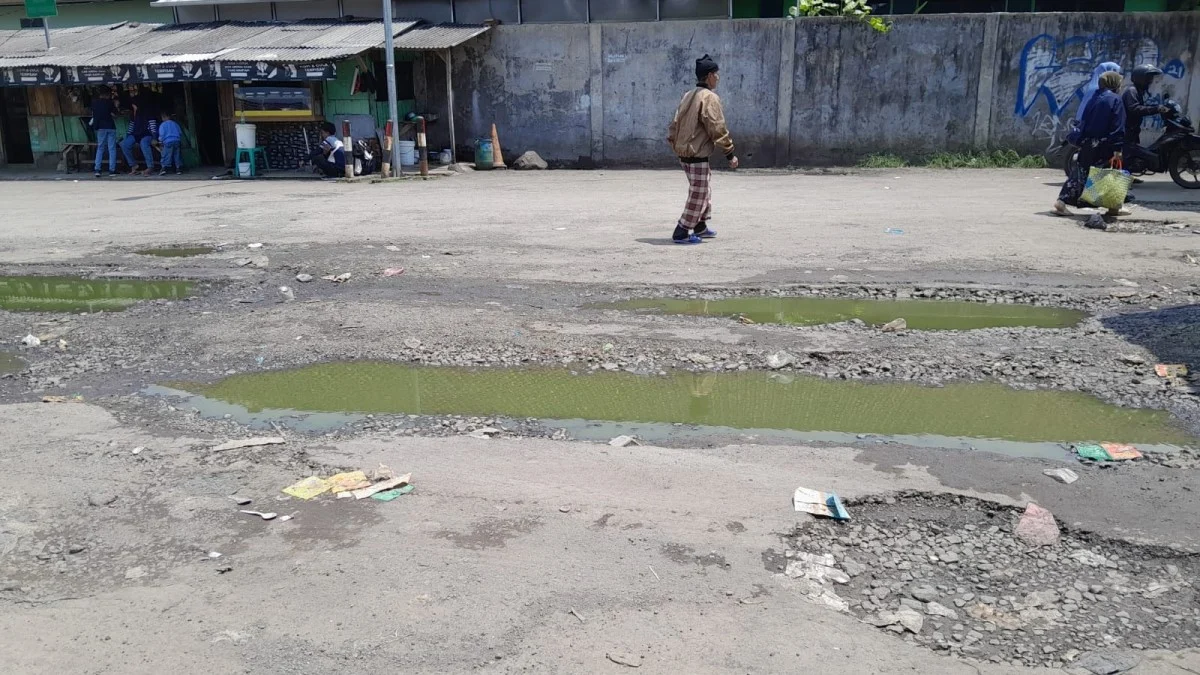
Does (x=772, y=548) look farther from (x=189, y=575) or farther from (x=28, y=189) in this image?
(x=28, y=189)

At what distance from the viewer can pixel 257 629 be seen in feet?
9.06

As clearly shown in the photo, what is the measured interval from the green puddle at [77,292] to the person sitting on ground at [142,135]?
11.1m

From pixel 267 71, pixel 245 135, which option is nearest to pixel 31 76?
pixel 245 135

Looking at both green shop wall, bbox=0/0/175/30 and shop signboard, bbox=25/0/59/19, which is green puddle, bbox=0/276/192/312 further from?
green shop wall, bbox=0/0/175/30

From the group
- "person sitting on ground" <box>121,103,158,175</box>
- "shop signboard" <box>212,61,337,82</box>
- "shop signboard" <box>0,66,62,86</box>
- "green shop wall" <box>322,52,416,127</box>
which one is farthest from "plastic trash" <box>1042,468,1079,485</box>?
"shop signboard" <box>0,66,62,86</box>

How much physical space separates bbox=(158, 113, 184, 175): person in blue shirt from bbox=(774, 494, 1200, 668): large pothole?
18127mm

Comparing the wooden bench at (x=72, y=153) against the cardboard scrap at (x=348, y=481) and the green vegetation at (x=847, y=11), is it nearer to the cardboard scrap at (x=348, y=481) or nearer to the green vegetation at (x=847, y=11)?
the green vegetation at (x=847, y=11)

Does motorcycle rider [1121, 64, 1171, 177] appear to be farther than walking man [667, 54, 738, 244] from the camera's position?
Yes

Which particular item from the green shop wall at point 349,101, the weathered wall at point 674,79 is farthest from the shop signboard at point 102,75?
the weathered wall at point 674,79

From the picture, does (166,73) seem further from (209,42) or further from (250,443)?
(250,443)

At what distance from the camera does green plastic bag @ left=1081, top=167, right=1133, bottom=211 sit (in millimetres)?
9289

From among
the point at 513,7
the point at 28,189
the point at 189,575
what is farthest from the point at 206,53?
the point at 189,575

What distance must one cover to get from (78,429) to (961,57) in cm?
1585

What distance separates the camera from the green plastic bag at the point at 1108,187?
30.5ft
